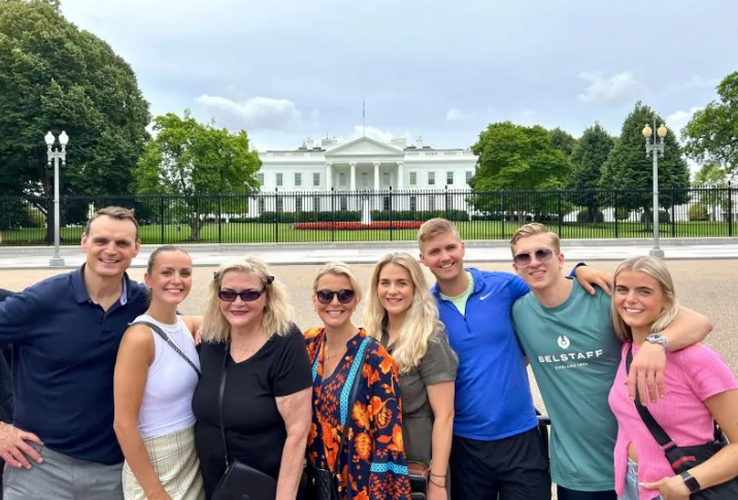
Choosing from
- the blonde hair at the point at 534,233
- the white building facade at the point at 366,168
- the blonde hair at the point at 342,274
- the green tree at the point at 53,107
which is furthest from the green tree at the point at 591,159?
the blonde hair at the point at 342,274

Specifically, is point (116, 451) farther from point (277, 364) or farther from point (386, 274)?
point (386, 274)

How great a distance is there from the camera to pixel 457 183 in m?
81.6

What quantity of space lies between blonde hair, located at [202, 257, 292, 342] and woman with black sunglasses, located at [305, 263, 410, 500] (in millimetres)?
210

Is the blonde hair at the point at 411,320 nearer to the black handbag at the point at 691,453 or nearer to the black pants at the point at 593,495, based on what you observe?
the black handbag at the point at 691,453

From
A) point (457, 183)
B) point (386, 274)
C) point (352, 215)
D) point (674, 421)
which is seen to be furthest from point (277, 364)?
point (457, 183)

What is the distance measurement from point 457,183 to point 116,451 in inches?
3213

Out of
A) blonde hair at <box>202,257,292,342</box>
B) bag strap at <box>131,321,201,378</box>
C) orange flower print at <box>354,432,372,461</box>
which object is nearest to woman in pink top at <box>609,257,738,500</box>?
orange flower print at <box>354,432,372,461</box>

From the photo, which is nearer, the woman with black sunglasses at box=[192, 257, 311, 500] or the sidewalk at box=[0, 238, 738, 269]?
the woman with black sunglasses at box=[192, 257, 311, 500]

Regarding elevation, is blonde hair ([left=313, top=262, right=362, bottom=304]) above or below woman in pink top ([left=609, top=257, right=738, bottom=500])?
above

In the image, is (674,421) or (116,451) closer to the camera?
(674,421)

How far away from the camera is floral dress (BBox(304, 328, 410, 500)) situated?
2160 mm

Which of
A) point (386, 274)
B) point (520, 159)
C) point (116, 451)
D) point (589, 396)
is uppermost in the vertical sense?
point (520, 159)

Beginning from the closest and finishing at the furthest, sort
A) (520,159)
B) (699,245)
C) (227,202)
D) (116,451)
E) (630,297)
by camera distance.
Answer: (630,297) → (116,451) → (699,245) → (227,202) → (520,159)

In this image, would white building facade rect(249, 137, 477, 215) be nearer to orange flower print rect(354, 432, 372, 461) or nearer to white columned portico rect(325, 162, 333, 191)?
white columned portico rect(325, 162, 333, 191)
